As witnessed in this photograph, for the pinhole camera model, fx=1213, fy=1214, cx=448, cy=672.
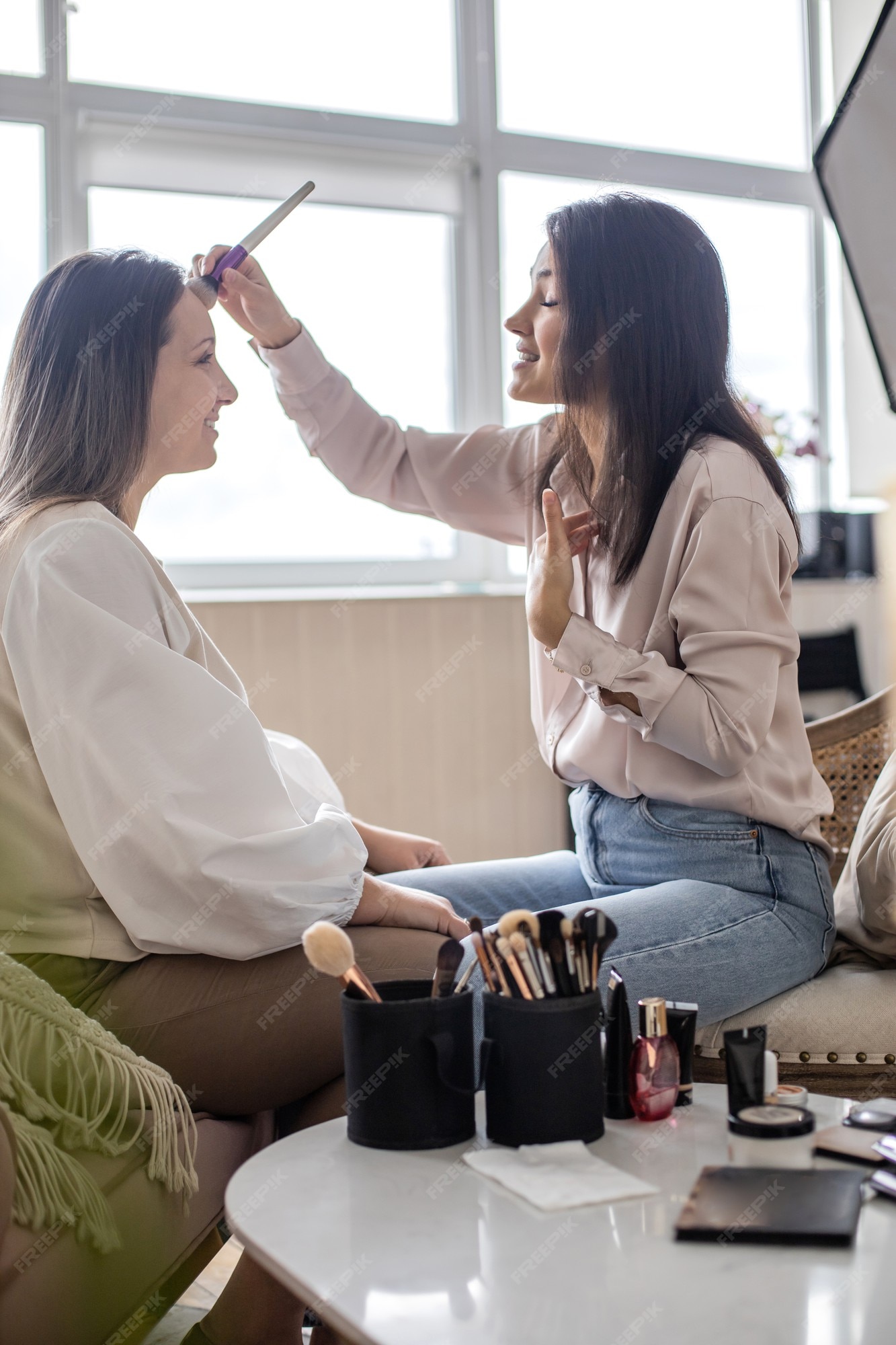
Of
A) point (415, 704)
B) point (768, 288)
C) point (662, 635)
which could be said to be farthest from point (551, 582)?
point (768, 288)

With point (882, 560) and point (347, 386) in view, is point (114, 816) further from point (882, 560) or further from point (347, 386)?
point (882, 560)

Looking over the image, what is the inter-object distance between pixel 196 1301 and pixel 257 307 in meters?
1.32

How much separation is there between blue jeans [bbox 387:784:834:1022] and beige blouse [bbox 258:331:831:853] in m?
0.03

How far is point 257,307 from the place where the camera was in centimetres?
168

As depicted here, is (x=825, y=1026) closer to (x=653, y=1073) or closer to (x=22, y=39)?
(x=653, y=1073)

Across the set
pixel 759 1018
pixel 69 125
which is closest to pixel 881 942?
pixel 759 1018

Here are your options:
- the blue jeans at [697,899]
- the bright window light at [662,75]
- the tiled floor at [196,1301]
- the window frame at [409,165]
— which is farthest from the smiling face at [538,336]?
the bright window light at [662,75]

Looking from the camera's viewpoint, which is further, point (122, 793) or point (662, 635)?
point (662, 635)

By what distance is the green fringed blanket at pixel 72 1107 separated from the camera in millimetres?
914

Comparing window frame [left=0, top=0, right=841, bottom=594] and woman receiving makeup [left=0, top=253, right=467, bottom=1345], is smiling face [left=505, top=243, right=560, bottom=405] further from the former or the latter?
window frame [left=0, top=0, right=841, bottom=594]

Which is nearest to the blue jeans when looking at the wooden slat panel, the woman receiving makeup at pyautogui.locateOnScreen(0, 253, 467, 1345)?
the woman receiving makeup at pyautogui.locateOnScreen(0, 253, 467, 1345)

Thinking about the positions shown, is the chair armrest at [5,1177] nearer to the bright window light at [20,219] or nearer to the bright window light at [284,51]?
the bright window light at [20,219]

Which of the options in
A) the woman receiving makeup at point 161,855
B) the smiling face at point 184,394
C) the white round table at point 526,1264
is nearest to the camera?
the white round table at point 526,1264

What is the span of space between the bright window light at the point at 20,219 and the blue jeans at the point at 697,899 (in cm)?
167
